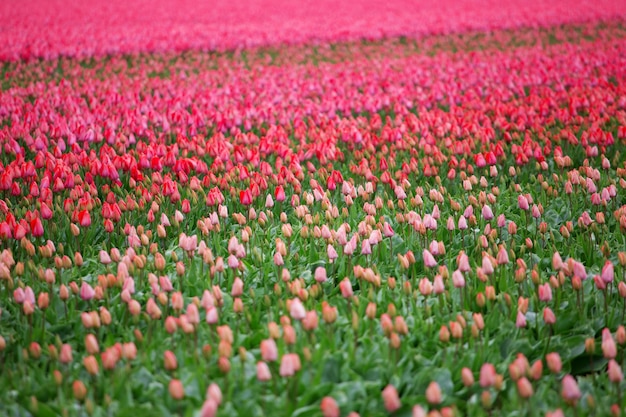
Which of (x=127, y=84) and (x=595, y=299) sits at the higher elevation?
(x=127, y=84)

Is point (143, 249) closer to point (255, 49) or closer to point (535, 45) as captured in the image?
point (255, 49)

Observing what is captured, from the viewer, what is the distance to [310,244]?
11.7 ft

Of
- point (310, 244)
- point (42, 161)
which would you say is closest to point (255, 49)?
point (42, 161)

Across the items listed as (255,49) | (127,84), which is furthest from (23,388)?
(255,49)

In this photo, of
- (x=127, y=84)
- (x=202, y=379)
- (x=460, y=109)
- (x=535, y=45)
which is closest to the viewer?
(x=202, y=379)

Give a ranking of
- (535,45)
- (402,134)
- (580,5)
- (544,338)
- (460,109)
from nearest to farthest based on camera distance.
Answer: (544,338)
(402,134)
(460,109)
(535,45)
(580,5)

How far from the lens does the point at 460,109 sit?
649cm

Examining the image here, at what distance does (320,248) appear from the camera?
366 cm

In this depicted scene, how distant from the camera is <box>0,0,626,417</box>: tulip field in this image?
2.37 meters

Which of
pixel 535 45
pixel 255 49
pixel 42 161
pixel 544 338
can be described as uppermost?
pixel 255 49

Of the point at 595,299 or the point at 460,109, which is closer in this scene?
the point at 595,299

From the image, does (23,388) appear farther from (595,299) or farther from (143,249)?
(595,299)

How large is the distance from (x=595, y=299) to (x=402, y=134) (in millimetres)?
2879

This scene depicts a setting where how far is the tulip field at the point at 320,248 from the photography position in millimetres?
2367
